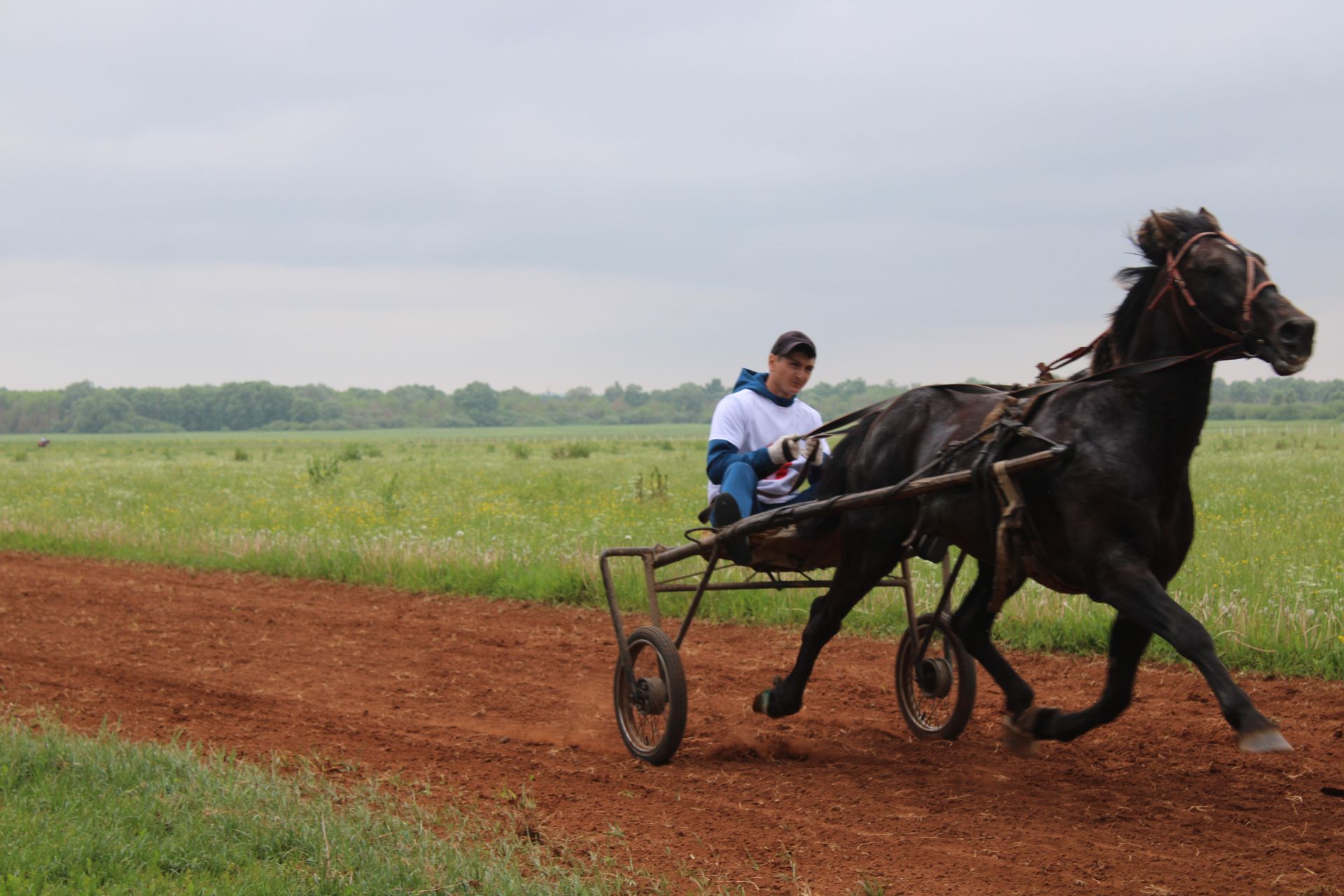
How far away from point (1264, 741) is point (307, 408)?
161 metres

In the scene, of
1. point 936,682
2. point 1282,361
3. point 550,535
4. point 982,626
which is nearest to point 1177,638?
point 1282,361

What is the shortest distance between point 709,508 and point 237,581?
8.68 m

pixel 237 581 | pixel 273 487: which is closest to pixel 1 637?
pixel 237 581

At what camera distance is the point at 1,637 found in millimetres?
10062

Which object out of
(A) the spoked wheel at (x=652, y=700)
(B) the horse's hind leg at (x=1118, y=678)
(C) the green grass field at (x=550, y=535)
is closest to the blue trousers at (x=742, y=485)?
(A) the spoked wheel at (x=652, y=700)

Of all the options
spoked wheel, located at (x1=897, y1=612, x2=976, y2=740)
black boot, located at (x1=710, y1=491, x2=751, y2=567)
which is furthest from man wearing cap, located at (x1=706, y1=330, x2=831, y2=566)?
spoked wheel, located at (x1=897, y1=612, x2=976, y2=740)

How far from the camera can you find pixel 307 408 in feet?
516

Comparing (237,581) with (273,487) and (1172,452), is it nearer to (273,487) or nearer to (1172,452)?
(1172,452)

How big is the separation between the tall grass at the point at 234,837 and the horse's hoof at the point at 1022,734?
7.00 feet

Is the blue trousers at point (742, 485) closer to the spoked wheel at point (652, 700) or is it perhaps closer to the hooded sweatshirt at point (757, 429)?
the hooded sweatshirt at point (757, 429)

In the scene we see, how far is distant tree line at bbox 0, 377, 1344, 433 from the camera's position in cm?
14788

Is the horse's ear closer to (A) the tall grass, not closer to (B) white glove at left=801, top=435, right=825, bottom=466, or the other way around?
(B) white glove at left=801, top=435, right=825, bottom=466

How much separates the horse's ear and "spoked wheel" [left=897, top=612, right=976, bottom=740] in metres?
2.26

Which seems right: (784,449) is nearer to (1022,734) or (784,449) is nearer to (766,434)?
(766,434)
